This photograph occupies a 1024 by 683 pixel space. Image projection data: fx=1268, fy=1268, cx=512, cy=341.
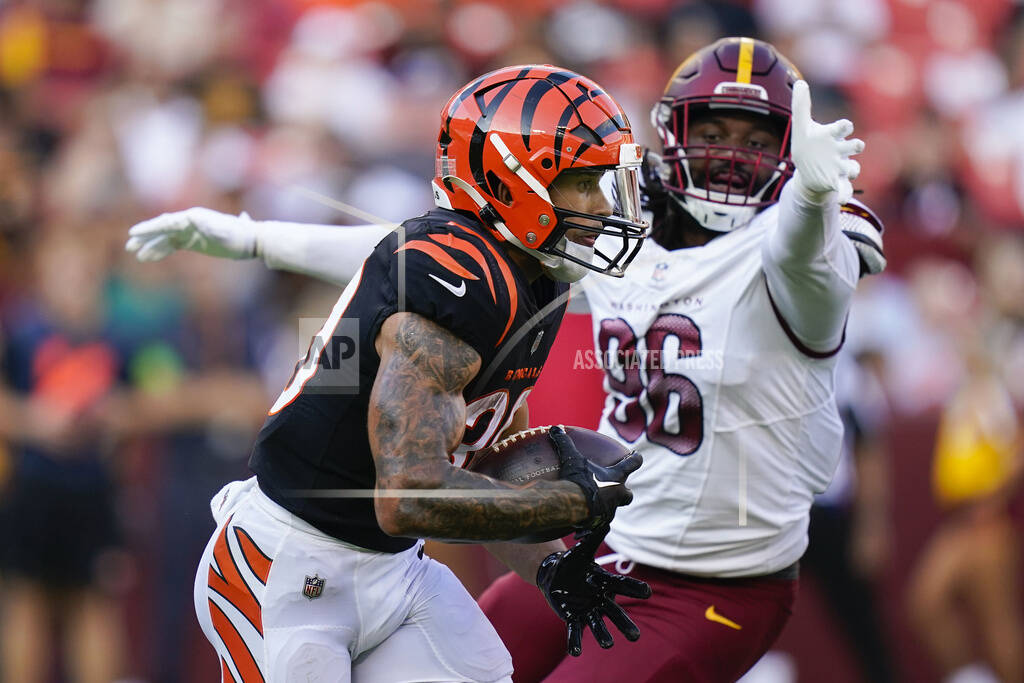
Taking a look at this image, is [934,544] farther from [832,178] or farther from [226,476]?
[832,178]

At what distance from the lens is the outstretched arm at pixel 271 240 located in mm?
3670

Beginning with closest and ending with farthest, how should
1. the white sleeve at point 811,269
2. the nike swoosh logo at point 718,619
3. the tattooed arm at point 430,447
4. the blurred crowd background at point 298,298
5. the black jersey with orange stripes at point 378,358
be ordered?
1. the tattooed arm at point 430,447
2. the black jersey with orange stripes at point 378,358
3. the white sleeve at point 811,269
4. the nike swoosh logo at point 718,619
5. the blurred crowd background at point 298,298

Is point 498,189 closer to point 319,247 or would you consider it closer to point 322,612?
point 319,247

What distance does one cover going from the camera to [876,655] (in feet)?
21.2

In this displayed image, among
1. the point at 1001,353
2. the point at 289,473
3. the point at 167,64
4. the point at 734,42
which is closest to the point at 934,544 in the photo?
the point at 1001,353

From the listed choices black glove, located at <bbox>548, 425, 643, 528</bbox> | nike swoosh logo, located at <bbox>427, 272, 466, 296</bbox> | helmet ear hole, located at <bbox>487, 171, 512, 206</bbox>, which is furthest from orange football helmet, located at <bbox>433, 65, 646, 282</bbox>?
black glove, located at <bbox>548, 425, 643, 528</bbox>

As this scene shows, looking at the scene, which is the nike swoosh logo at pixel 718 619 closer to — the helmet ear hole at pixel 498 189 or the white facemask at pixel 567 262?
the white facemask at pixel 567 262

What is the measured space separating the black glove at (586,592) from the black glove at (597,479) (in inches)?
8.5

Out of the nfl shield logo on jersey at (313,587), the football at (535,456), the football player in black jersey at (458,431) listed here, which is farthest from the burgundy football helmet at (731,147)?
the nfl shield logo on jersey at (313,587)

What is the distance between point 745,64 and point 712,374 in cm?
93

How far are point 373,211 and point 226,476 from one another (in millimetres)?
1684

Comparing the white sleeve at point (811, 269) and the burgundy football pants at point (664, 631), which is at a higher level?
the white sleeve at point (811, 269)

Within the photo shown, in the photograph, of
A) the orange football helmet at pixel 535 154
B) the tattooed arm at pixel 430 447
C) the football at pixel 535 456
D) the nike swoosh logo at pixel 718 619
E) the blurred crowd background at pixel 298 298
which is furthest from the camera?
the blurred crowd background at pixel 298 298

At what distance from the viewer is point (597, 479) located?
8.93ft
